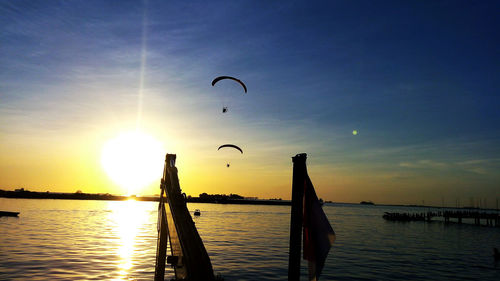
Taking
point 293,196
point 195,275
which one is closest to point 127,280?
point 195,275

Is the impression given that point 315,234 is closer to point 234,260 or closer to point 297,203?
point 297,203

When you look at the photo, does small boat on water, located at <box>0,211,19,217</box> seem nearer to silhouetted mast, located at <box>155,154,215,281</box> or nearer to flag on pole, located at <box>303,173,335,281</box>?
silhouetted mast, located at <box>155,154,215,281</box>

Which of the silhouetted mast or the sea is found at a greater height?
the silhouetted mast

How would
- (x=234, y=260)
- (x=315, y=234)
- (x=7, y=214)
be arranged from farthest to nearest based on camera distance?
(x=7, y=214), (x=234, y=260), (x=315, y=234)

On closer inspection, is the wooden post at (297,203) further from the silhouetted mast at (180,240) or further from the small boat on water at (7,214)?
the small boat on water at (7,214)

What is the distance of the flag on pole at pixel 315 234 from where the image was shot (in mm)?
7598

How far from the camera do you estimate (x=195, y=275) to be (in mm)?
9492

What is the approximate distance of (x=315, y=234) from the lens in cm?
779

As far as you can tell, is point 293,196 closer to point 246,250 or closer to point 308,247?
point 308,247

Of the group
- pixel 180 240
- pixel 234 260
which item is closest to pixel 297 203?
pixel 180 240

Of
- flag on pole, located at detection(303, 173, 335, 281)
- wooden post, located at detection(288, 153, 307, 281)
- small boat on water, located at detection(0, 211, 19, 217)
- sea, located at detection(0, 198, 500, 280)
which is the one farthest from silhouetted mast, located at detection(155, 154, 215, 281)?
small boat on water, located at detection(0, 211, 19, 217)

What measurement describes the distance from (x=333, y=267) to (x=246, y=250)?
414 inches

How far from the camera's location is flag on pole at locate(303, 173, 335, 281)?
760cm

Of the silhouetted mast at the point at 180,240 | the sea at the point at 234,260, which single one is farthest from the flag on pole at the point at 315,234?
the sea at the point at 234,260
